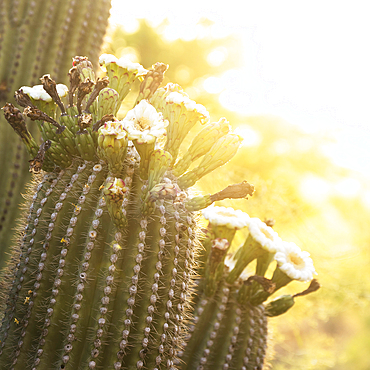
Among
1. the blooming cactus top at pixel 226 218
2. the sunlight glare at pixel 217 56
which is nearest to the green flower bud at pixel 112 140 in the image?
the blooming cactus top at pixel 226 218

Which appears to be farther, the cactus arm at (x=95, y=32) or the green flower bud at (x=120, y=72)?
the cactus arm at (x=95, y=32)

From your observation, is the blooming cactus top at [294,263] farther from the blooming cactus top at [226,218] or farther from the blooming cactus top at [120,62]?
the blooming cactus top at [120,62]

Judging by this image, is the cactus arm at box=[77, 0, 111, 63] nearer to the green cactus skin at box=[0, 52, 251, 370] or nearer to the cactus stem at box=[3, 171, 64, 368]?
the green cactus skin at box=[0, 52, 251, 370]

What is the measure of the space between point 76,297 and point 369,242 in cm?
521

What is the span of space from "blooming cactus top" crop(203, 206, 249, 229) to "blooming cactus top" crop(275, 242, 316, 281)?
21 cm

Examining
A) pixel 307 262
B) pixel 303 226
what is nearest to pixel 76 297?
pixel 307 262

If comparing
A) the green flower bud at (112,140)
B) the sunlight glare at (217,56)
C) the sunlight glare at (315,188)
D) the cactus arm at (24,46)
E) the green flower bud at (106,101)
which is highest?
the sunlight glare at (217,56)

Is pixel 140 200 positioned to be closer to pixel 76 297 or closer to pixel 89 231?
pixel 89 231

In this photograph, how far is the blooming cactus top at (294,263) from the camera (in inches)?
54.0

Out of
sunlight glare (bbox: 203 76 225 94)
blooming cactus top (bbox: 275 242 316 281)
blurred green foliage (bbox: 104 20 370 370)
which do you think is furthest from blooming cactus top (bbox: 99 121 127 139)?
sunlight glare (bbox: 203 76 225 94)

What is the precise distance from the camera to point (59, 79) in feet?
6.40

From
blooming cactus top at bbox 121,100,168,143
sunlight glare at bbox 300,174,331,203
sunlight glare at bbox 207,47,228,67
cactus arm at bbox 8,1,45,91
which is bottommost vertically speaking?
blooming cactus top at bbox 121,100,168,143

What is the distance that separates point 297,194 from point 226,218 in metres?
3.13

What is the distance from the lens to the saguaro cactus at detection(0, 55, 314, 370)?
41.5 inches
